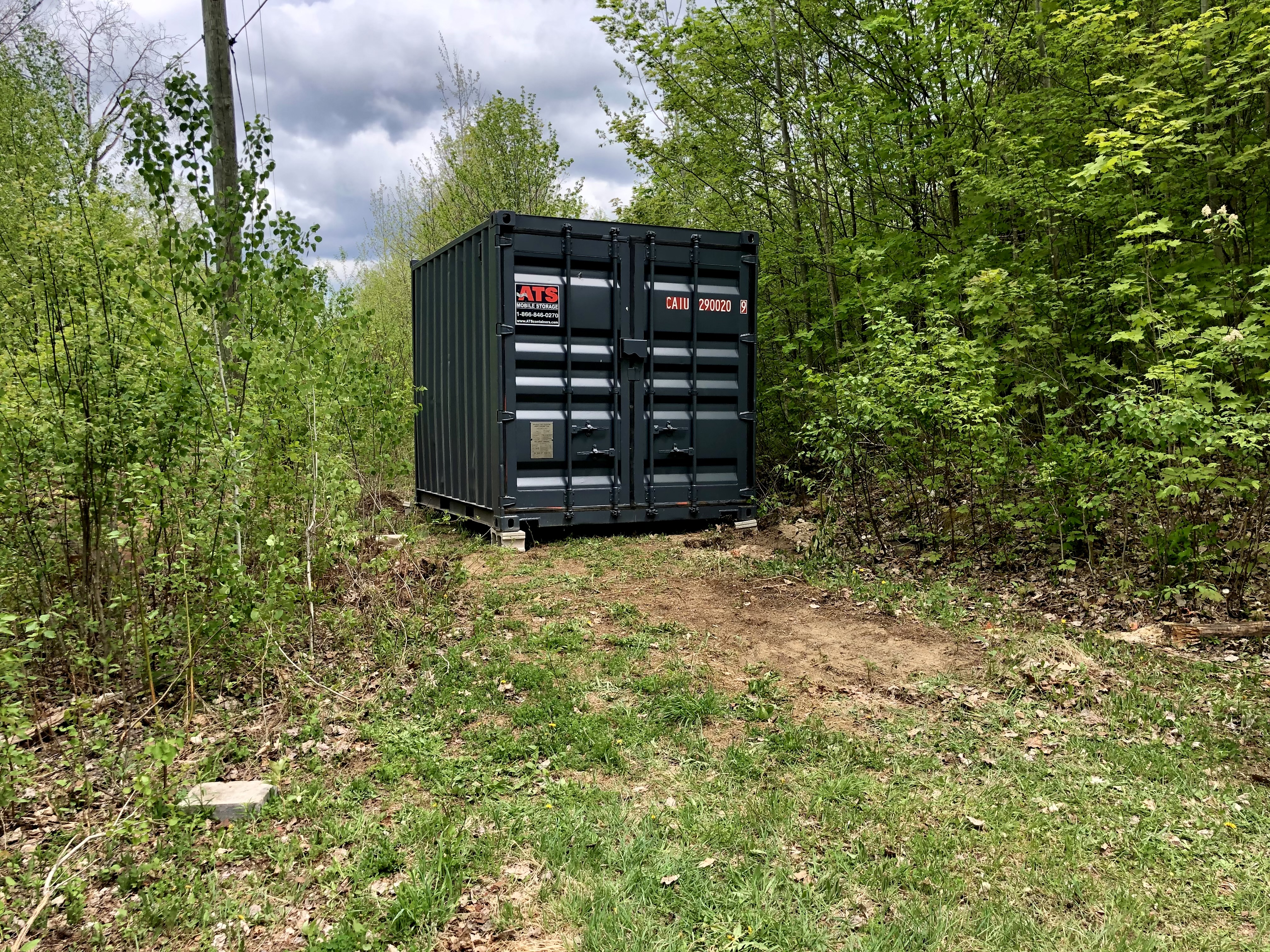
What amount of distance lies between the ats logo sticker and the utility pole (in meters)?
3.08

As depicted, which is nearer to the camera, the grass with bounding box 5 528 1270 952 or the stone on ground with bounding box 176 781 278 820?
the grass with bounding box 5 528 1270 952

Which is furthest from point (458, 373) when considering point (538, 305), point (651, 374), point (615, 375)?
point (651, 374)

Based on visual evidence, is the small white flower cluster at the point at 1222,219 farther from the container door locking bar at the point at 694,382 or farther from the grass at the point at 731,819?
the container door locking bar at the point at 694,382

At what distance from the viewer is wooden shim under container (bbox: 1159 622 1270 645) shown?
4.89 meters

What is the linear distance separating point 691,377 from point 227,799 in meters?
6.44

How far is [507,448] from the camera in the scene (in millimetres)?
8008

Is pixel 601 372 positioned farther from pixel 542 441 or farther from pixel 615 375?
pixel 542 441

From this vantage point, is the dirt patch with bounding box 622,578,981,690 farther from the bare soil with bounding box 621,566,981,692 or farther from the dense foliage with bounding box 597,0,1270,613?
the dense foliage with bounding box 597,0,1270,613

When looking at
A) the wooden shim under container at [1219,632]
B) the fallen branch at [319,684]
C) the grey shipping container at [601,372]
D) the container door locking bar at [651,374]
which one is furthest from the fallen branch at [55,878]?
the container door locking bar at [651,374]

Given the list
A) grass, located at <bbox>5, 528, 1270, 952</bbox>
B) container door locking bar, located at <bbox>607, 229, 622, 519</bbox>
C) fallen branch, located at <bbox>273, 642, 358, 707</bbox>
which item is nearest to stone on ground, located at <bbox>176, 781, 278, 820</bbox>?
grass, located at <bbox>5, 528, 1270, 952</bbox>

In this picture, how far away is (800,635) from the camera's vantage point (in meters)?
5.53

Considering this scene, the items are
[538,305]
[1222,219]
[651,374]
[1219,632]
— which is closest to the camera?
[1219,632]

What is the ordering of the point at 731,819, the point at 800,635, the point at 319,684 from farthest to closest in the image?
the point at 800,635 → the point at 319,684 → the point at 731,819

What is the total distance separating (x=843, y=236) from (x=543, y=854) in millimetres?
10022
